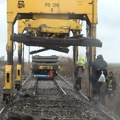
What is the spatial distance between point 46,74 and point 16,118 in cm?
2817

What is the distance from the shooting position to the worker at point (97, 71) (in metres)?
18.2

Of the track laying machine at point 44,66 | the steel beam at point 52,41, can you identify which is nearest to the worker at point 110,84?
the steel beam at point 52,41

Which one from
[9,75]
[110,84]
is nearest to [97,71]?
[110,84]

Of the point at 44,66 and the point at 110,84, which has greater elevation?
the point at 44,66

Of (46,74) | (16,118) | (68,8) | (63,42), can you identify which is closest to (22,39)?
(63,42)

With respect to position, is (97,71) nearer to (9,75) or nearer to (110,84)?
(110,84)

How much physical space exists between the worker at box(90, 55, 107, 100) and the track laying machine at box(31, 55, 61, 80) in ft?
66.9

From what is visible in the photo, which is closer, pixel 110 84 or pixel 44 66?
pixel 110 84

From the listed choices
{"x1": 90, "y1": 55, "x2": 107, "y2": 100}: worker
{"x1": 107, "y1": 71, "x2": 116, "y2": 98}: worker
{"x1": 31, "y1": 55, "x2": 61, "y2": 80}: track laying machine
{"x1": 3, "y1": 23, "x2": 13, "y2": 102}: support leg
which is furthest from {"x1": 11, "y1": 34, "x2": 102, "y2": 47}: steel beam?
{"x1": 31, "y1": 55, "x2": 61, "y2": 80}: track laying machine

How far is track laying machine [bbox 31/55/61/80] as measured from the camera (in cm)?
3947

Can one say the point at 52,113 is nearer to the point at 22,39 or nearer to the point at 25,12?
the point at 22,39

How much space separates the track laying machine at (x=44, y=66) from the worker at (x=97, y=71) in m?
20.4

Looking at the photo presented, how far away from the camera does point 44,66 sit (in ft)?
129

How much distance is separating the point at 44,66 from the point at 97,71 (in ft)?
69.4
